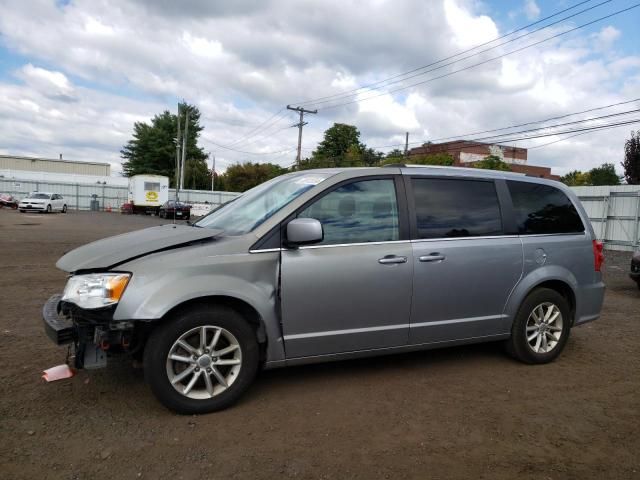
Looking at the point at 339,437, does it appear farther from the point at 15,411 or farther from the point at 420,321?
the point at 15,411

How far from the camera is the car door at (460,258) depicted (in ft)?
13.0

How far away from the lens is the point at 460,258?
408cm

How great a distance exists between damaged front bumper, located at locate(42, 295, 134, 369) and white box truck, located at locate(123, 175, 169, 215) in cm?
3875

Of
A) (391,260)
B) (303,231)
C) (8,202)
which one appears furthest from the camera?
(8,202)

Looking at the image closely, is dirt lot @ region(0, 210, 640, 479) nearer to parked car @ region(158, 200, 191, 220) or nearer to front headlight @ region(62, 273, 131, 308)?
front headlight @ region(62, 273, 131, 308)

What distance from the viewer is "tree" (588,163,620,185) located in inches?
2513

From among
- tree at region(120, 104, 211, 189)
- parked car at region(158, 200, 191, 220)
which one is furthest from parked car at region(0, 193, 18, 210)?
tree at region(120, 104, 211, 189)

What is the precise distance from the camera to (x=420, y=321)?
3979 mm

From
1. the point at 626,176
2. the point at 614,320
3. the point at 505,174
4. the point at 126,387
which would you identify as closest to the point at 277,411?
the point at 126,387

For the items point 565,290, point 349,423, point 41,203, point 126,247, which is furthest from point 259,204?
point 41,203

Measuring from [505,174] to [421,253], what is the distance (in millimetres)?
1391

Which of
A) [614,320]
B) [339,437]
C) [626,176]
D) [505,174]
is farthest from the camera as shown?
[626,176]

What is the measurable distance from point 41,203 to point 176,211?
29.2ft

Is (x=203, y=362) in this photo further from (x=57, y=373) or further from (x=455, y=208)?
(x=455, y=208)
